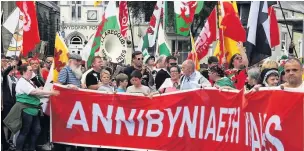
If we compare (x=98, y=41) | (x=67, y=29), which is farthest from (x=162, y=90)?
(x=67, y=29)

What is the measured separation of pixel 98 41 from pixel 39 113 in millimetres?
3524

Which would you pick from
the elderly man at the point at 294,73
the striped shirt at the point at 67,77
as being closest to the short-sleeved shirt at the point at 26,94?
the striped shirt at the point at 67,77

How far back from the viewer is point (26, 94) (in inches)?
418

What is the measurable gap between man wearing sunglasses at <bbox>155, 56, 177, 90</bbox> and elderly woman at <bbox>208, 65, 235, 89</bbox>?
200 centimetres

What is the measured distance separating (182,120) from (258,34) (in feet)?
7.03

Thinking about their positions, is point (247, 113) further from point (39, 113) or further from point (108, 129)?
point (39, 113)

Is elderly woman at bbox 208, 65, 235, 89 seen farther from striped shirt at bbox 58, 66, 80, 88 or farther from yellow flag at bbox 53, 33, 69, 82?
yellow flag at bbox 53, 33, 69, 82

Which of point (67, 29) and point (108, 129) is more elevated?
point (67, 29)

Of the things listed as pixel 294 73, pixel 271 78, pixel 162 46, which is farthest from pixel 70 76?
pixel 162 46

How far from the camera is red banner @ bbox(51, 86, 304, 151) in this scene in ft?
25.6

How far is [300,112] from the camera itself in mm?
7570

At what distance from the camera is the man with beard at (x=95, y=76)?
431 inches

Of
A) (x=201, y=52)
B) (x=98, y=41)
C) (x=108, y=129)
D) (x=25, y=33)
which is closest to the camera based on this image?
(x=108, y=129)

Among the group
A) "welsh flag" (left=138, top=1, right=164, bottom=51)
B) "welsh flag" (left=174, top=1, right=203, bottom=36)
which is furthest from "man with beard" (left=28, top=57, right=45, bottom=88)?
"welsh flag" (left=138, top=1, right=164, bottom=51)
